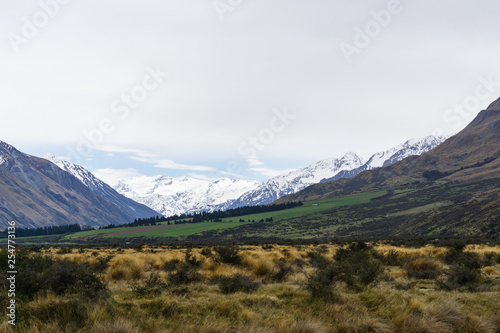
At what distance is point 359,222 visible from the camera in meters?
160

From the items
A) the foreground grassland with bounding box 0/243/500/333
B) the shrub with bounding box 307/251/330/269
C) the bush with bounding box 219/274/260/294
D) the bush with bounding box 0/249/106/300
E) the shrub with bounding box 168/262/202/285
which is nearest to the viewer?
the foreground grassland with bounding box 0/243/500/333

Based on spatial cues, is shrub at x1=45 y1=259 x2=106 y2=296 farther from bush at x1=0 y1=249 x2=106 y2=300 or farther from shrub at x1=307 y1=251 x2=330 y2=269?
shrub at x1=307 y1=251 x2=330 y2=269

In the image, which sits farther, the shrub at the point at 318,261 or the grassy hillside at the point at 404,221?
the grassy hillside at the point at 404,221

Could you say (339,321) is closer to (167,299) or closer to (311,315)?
(311,315)

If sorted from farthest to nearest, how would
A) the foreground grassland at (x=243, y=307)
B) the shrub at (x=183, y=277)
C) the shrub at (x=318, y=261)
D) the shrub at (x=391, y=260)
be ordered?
1. the shrub at (x=391, y=260)
2. the shrub at (x=318, y=261)
3. the shrub at (x=183, y=277)
4. the foreground grassland at (x=243, y=307)

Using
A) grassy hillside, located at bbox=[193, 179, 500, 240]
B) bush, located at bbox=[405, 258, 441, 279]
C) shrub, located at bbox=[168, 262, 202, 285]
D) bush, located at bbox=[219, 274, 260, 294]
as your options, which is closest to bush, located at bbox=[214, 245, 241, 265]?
shrub, located at bbox=[168, 262, 202, 285]

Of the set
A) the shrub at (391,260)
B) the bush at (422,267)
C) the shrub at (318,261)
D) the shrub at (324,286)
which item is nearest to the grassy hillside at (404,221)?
the shrub at (391,260)

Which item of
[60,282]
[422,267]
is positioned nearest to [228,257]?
[422,267]

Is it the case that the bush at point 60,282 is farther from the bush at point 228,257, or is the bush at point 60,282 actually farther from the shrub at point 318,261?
the bush at point 228,257

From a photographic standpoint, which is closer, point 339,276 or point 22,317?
point 22,317

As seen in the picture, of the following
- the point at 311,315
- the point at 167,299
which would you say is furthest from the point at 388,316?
the point at 167,299

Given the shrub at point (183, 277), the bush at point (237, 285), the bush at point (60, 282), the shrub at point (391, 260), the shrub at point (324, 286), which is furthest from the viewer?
the shrub at point (391, 260)

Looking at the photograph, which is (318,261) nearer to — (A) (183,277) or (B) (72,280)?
(A) (183,277)

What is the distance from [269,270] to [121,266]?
701cm
